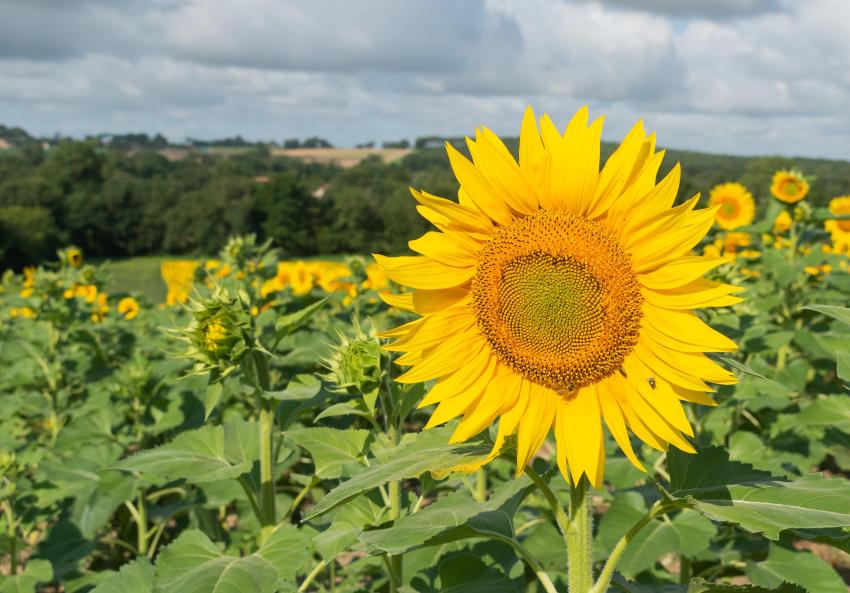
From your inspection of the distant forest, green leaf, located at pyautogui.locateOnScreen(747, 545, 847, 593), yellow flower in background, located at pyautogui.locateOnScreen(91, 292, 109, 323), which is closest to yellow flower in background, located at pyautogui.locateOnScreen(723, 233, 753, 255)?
green leaf, located at pyautogui.locateOnScreen(747, 545, 847, 593)

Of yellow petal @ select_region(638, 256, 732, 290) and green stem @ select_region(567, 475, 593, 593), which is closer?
yellow petal @ select_region(638, 256, 732, 290)

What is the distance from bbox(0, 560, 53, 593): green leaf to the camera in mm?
3037

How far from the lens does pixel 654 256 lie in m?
1.46

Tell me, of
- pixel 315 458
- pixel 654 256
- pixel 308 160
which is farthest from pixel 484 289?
pixel 308 160

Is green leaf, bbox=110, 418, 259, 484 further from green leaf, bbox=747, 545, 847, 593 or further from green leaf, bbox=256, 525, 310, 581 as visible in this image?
green leaf, bbox=747, 545, 847, 593

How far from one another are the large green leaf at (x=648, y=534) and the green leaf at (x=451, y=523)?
0.95 metres

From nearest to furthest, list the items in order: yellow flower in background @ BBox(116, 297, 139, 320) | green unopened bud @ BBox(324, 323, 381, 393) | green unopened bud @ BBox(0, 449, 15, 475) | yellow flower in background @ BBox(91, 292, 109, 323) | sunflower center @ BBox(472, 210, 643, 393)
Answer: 1. sunflower center @ BBox(472, 210, 643, 393)
2. green unopened bud @ BBox(324, 323, 381, 393)
3. green unopened bud @ BBox(0, 449, 15, 475)
4. yellow flower in background @ BBox(91, 292, 109, 323)
5. yellow flower in background @ BBox(116, 297, 139, 320)

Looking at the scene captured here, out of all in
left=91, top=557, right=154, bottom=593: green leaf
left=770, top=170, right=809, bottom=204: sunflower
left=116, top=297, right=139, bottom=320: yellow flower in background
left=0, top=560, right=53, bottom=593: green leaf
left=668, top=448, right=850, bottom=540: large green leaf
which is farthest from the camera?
left=116, top=297, right=139, bottom=320: yellow flower in background

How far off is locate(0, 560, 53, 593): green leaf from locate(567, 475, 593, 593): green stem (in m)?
2.51

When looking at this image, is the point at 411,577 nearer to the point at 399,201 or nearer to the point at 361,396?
the point at 361,396

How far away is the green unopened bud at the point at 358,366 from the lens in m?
1.95

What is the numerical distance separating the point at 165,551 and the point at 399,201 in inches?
1867

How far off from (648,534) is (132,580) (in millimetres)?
1701

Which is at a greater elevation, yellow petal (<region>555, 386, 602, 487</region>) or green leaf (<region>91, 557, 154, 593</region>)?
yellow petal (<region>555, 386, 602, 487</region>)
